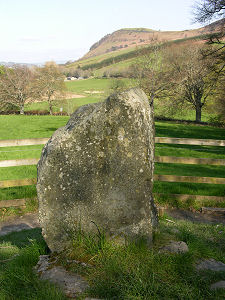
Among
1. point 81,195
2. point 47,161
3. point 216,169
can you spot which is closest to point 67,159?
point 47,161

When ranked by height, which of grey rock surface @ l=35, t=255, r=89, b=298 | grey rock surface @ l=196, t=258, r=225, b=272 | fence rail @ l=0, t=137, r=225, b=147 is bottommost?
grey rock surface @ l=196, t=258, r=225, b=272

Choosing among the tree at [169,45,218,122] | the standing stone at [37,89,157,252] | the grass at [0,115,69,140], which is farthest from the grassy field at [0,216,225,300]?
the tree at [169,45,218,122]

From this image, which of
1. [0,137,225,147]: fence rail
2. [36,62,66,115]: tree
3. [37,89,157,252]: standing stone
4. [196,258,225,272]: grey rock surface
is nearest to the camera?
[196,258,225,272]: grey rock surface

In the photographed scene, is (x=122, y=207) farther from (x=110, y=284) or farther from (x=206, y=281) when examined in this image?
(x=206, y=281)

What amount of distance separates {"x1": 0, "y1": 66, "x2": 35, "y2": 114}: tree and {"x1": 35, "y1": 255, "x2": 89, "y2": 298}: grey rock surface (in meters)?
39.6

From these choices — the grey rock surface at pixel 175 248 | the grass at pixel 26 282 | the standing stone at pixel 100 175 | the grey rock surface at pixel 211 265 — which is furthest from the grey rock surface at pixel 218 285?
the grass at pixel 26 282

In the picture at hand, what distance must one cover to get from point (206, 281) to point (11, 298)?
2.03 metres

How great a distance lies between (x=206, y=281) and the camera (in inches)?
121

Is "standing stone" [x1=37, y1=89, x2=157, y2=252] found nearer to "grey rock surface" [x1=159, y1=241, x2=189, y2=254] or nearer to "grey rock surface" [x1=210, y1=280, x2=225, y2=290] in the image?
"grey rock surface" [x1=159, y1=241, x2=189, y2=254]

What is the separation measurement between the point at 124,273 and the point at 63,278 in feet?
2.18

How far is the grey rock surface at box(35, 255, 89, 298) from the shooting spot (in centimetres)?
291

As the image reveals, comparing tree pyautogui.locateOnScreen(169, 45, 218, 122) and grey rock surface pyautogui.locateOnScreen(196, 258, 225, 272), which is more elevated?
tree pyautogui.locateOnScreen(169, 45, 218, 122)

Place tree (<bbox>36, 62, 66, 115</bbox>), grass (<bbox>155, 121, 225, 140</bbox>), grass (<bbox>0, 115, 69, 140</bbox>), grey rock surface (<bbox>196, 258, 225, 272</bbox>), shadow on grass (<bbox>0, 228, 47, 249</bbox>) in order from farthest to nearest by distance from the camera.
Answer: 1. tree (<bbox>36, 62, 66, 115</bbox>)
2. grass (<bbox>0, 115, 69, 140</bbox>)
3. grass (<bbox>155, 121, 225, 140</bbox>)
4. shadow on grass (<bbox>0, 228, 47, 249</bbox>)
5. grey rock surface (<bbox>196, 258, 225, 272</bbox>)

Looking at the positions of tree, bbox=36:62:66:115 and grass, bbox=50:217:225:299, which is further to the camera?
tree, bbox=36:62:66:115
